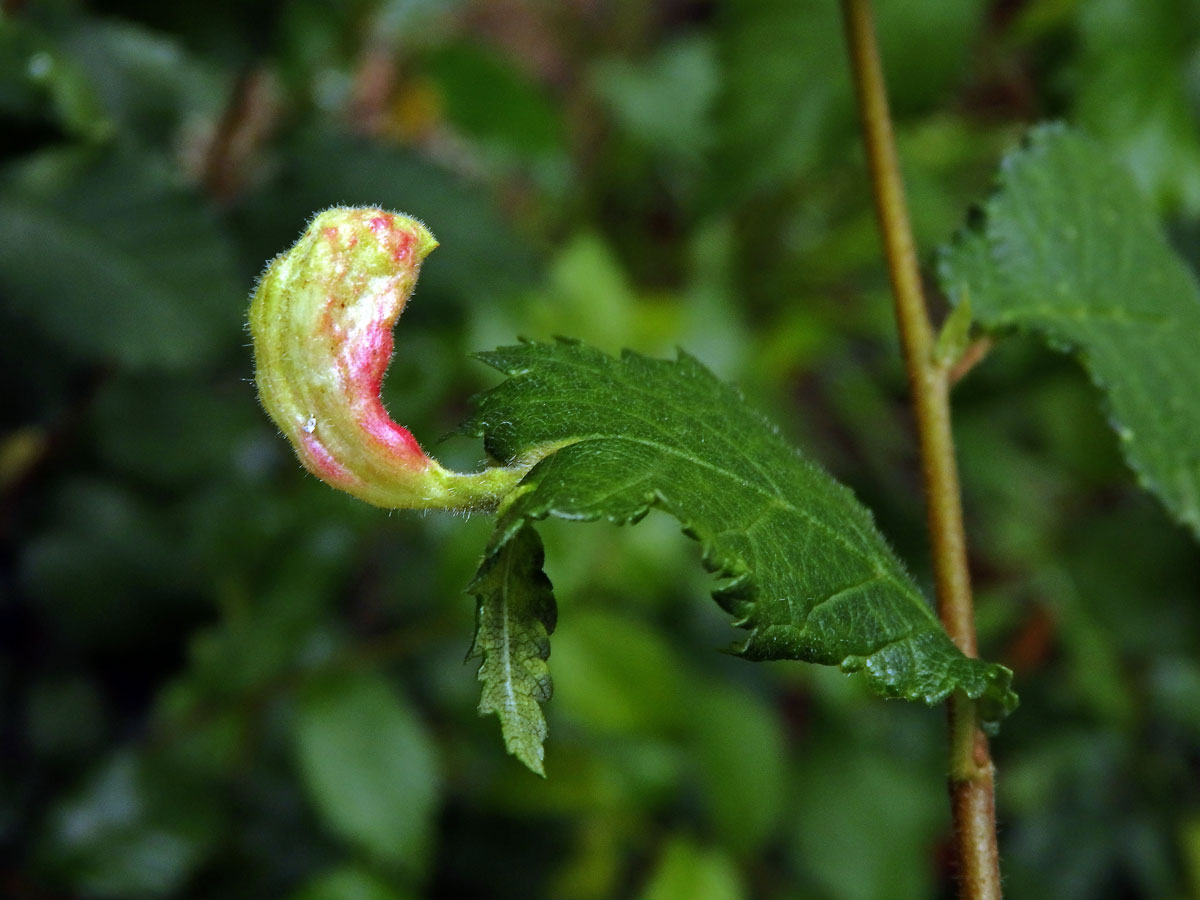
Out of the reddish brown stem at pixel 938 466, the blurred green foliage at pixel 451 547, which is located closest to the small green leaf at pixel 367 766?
the blurred green foliage at pixel 451 547

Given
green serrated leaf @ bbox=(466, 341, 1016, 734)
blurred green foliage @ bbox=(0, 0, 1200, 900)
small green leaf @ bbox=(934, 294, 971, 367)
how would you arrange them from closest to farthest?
green serrated leaf @ bbox=(466, 341, 1016, 734) → small green leaf @ bbox=(934, 294, 971, 367) → blurred green foliage @ bbox=(0, 0, 1200, 900)

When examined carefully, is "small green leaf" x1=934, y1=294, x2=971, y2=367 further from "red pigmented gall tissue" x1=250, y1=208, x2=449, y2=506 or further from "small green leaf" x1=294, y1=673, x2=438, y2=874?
"small green leaf" x1=294, y1=673, x2=438, y2=874

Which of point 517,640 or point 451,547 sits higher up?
point 451,547

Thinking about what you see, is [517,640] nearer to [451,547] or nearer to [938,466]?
[938,466]

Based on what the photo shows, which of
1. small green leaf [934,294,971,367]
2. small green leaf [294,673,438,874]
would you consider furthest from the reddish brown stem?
small green leaf [294,673,438,874]

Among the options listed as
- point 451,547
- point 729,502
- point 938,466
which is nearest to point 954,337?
point 938,466

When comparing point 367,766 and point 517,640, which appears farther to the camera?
point 367,766

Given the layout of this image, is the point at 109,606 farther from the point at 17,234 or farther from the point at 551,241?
the point at 551,241

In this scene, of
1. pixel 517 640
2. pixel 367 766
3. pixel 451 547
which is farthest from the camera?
pixel 451 547
